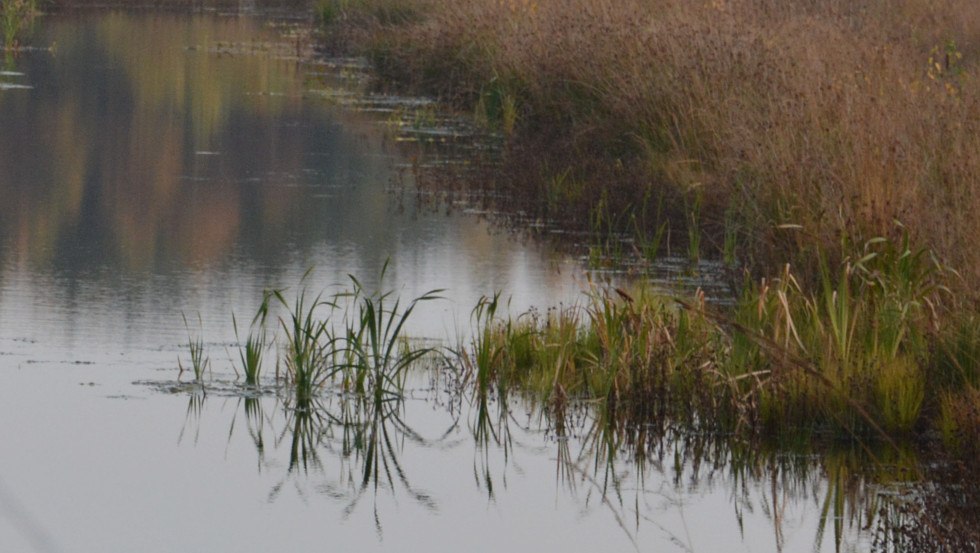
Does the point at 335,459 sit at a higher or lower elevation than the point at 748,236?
lower

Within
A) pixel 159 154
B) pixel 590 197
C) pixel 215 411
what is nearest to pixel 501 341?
pixel 215 411

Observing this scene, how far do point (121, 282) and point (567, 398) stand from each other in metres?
4.51

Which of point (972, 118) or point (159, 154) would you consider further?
point (159, 154)

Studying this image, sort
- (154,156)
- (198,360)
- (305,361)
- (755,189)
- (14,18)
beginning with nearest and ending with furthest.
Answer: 1. (305,361)
2. (198,360)
3. (755,189)
4. (154,156)
5. (14,18)

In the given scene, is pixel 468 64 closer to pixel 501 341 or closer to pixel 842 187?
pixel 842 187

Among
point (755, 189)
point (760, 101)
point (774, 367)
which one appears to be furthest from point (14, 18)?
point (774, 367)

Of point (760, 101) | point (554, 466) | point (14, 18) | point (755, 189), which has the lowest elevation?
point (554, 466)

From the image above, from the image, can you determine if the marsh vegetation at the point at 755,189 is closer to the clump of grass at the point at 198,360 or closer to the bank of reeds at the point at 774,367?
the bank of reeds at the point at 774,367

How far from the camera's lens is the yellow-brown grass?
35.2 feet

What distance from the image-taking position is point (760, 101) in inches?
544

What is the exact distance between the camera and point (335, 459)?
7.57 meters

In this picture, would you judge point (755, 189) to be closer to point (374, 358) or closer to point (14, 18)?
point (374, 358)

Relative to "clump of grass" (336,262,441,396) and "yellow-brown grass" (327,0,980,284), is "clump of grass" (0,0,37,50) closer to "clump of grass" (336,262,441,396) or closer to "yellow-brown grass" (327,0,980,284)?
"yellow-brown grass" (327,0,980,284)

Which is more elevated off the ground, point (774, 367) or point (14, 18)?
point (14, 18)
